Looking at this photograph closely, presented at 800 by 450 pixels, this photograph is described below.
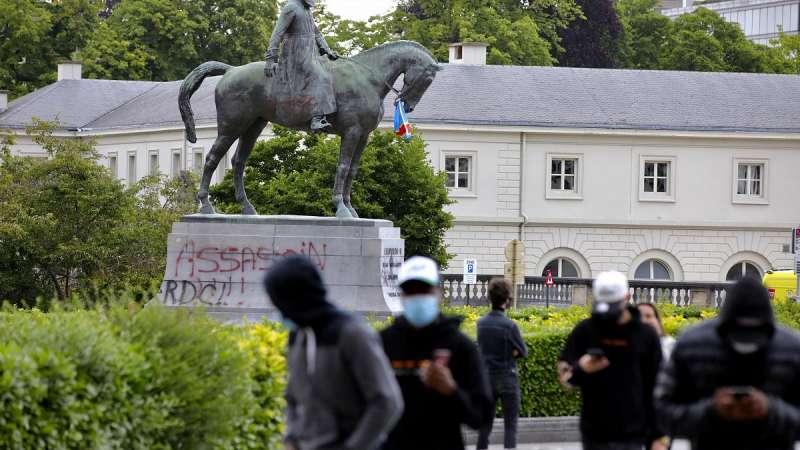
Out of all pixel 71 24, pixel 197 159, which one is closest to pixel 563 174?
pixel 197 159

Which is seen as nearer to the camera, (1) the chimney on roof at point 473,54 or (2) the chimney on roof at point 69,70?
(1) the chimney on roof at point 473,54

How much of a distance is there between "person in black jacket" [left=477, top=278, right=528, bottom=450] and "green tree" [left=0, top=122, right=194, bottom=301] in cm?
3131

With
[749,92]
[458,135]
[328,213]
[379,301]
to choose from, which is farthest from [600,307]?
[749,92]

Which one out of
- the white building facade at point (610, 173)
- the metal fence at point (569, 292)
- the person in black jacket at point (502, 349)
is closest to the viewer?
the person in black jacket at point (502, 349)

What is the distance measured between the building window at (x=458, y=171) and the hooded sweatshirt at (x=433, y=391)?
59.6 m

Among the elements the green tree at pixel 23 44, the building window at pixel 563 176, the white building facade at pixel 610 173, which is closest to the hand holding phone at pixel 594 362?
the white building facade at pixel 610 173

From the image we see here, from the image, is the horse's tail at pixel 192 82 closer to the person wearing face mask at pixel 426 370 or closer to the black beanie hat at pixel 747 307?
the person wearing face mask at pixel 426 370

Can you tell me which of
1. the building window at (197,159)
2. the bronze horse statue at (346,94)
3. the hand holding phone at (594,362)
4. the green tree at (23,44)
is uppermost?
the green tree at (23,44)

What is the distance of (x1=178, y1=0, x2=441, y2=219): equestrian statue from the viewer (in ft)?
72.1

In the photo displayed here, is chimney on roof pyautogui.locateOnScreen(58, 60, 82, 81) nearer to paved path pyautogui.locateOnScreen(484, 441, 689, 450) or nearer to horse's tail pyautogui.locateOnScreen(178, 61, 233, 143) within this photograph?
horse's tail pyautogui.locateOnScreen(178, 61, 233, 143)

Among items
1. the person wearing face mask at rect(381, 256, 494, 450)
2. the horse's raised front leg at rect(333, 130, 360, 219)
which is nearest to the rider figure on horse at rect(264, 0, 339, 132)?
the horse's raised front leg at rect(333, 130, 360, 219)

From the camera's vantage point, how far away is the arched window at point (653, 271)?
68.8m

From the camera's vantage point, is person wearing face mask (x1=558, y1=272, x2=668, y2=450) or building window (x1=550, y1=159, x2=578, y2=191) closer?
person wearing face mask (x1=558, y1=272, x2=668, y2=450)

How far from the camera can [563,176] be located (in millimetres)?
68938
